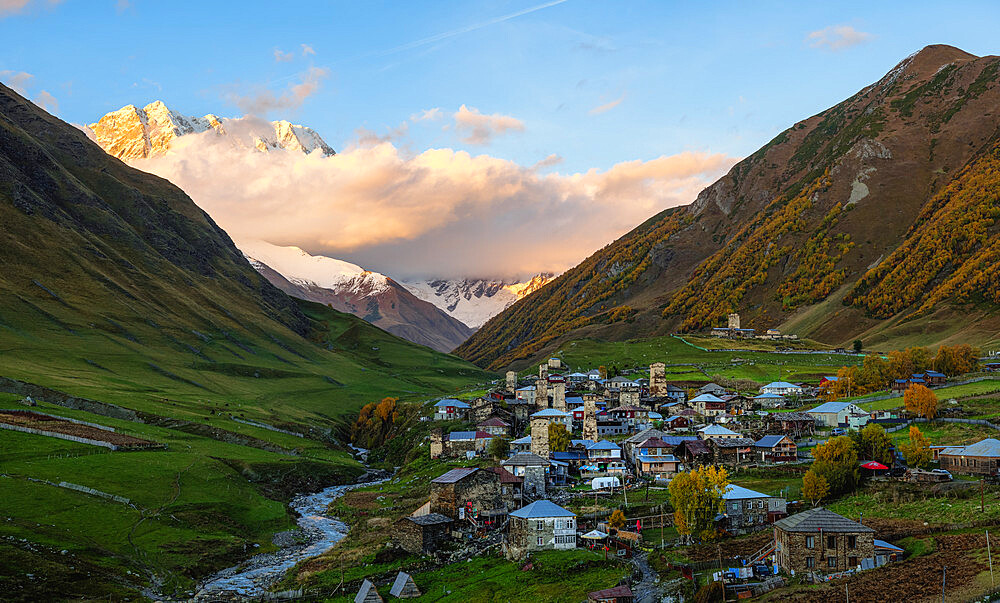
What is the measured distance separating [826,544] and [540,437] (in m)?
55.9

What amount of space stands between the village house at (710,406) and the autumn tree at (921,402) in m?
30.9

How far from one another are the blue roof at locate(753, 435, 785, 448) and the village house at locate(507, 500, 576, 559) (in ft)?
129

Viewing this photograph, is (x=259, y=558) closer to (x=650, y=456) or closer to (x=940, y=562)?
(x=650, y=456)

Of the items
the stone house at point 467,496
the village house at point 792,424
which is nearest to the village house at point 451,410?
the village house at point 792,424

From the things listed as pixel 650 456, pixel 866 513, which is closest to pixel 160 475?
pixel 650 456

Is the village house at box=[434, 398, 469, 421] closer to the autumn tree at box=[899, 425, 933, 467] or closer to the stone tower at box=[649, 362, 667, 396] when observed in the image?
the stone tower at box=[649, 362, 667, 396]

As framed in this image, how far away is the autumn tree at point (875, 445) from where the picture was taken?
268ft

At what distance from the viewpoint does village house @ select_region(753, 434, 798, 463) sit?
94.7 m

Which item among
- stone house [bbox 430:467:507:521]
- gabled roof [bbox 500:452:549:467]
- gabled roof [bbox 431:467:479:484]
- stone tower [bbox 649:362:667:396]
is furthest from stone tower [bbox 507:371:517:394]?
stone house [bbox 430:467:507:521]

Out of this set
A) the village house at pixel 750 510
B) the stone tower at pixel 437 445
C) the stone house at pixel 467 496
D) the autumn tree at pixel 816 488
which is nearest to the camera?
the village house at pixel 750 510

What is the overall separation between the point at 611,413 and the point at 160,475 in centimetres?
7161

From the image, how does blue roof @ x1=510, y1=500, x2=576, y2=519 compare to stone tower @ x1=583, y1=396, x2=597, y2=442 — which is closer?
blue roof @ x1=510, y1=500, x2=576, y2=519

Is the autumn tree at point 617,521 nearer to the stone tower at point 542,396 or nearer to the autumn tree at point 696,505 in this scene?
the autumn tree at point 696,505

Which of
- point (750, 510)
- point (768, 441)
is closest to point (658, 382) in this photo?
point (768, 441)
